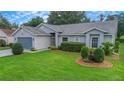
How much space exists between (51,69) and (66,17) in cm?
186

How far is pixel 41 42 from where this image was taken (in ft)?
18.9

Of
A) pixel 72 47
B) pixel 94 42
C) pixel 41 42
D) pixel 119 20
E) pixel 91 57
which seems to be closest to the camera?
pixel 119 20

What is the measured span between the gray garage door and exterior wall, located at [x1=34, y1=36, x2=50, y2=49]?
27 centimetres

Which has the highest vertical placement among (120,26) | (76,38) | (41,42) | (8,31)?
(120,26)

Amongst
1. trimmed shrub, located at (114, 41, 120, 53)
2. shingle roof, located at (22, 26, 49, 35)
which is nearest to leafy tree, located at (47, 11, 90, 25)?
shingle roof, located at (22, 26, 49, 35)

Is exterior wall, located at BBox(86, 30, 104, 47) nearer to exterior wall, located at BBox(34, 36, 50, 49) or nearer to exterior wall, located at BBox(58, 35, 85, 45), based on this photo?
Answer: exterior wall, located at BBox(58, 35, 85, 45)

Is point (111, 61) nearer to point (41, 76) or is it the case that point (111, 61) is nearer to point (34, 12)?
point (41, 76)

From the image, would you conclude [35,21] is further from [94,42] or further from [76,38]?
[94,42]

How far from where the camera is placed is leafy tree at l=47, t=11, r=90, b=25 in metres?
4.39

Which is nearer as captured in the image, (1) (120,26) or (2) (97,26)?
(1) (120,26)

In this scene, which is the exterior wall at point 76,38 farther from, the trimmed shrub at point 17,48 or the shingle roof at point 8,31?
the shingle roof at point 8,31

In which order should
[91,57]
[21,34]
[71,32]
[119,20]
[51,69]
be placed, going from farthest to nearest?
[71,32] → [21,34] → [91,57] → [119,20] → [51,69]

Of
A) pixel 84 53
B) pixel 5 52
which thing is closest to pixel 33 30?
pixel 5 52

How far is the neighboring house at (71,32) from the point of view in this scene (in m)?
4.95
